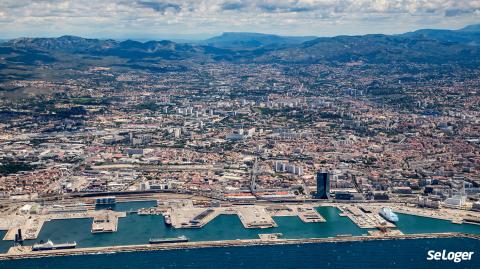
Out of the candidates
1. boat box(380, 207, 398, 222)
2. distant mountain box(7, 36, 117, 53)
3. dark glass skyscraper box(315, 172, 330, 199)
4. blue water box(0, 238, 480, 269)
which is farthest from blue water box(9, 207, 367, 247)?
distant mountain box(7, 36, 117, 53)

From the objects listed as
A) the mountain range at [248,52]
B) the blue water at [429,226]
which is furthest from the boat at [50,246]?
the mountain range at [248,52]

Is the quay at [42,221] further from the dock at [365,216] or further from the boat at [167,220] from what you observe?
the dock at [365,216]

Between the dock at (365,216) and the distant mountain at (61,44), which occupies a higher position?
the distant mountain at (61,44)

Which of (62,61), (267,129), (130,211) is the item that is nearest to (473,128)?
(267,129)

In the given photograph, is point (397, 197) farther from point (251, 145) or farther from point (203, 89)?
point (203, 89)

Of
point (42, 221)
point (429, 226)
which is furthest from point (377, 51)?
point (42, 221)

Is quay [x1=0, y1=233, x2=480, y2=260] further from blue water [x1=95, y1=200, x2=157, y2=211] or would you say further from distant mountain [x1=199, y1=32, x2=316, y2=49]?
distant mountain [x1=199, y1=32, x2=316, y2=49]
